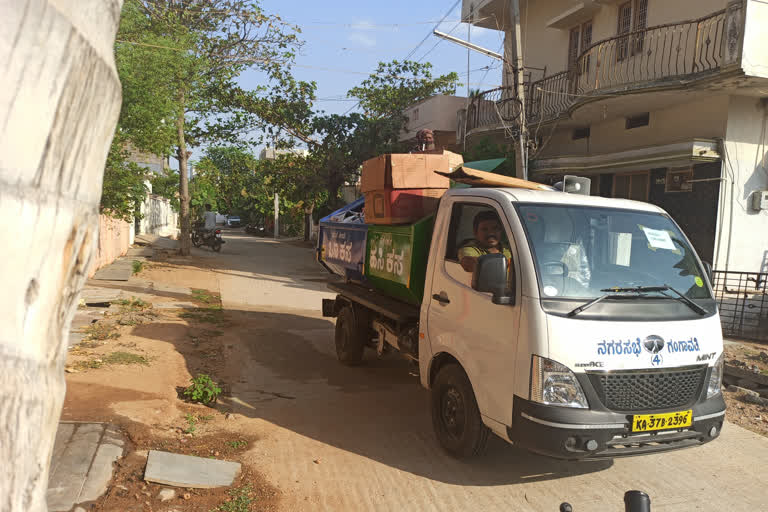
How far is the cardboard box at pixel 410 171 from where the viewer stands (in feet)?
18.5

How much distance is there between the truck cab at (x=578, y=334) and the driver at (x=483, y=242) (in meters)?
0.04

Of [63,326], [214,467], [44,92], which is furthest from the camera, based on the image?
[214,467]

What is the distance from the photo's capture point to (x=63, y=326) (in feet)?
3.60

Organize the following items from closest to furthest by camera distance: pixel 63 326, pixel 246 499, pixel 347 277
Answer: pixel 63 326
pixel 246 499
pixel 347 277

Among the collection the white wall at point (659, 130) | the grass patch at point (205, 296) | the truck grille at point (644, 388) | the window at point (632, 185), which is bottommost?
the grass patch at point (205, 296)

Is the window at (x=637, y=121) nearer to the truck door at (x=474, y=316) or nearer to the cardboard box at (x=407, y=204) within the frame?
the cardboard box at (x=407, y=204)

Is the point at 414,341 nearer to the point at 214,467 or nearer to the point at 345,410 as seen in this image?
the point at 345,410

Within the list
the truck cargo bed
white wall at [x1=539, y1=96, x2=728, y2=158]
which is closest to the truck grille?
the truck cargo bed

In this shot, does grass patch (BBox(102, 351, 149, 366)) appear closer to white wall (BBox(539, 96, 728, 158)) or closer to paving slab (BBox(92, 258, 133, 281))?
paving slab (BBox(92, 258, 133, 281))

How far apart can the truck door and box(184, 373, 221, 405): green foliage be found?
2.43m

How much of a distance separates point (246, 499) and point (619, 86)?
1113 cm

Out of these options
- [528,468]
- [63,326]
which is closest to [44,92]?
[63,326]

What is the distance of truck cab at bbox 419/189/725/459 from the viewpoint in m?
3.67

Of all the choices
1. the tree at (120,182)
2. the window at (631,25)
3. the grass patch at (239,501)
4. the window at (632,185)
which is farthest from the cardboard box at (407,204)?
the window at (631,25)
